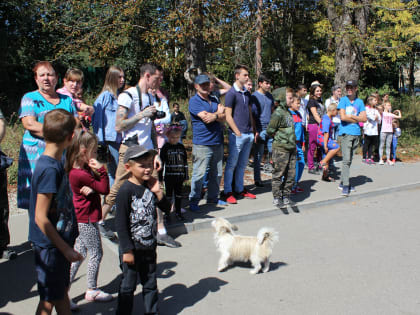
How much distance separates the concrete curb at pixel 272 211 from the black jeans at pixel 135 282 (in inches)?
94.5

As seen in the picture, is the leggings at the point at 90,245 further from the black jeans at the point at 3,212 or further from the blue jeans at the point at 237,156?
the blue jeans at the point at 237,156

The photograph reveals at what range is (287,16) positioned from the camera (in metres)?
22.2

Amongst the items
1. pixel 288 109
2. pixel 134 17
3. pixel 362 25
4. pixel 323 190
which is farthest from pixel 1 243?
pixel 362 25

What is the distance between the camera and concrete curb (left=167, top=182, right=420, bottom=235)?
5762mm

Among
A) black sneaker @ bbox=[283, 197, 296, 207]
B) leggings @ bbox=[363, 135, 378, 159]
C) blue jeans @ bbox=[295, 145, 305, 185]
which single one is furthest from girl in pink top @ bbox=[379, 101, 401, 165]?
black sneaker @ bbox=[283, 197, 296, 207]

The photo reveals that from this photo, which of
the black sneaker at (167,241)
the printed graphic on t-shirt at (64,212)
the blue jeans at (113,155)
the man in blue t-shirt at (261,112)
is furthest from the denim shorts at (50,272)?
the man in blue t-shirt at (261,112)

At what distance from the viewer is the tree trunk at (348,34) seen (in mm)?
12125

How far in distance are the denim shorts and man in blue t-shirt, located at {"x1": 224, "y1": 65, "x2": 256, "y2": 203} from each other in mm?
4339

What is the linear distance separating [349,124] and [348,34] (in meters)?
5.60

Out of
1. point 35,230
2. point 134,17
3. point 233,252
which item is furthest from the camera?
point 134,17

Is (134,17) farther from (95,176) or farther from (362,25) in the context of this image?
(95,176)

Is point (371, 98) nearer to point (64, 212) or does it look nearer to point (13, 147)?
point (13, 147)

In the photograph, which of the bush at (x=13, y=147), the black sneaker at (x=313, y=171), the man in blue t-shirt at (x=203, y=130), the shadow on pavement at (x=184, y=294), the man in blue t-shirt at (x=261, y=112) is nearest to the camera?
the shadow on pavement at (x=184, y=294)

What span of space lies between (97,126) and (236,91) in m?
2.49
